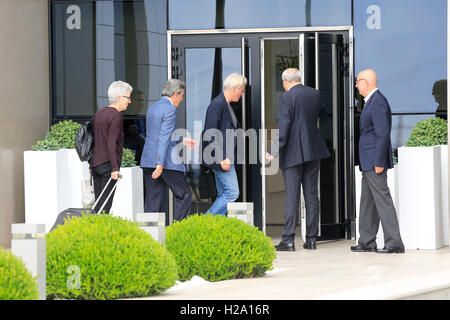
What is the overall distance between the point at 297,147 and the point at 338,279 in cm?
277

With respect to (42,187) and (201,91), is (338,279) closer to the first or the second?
(42,187)

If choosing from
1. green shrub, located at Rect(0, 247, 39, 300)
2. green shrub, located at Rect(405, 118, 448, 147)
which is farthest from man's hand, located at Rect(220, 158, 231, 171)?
green shrub, located at Rect(0, 247, 39, 300)

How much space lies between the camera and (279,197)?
13547 mm

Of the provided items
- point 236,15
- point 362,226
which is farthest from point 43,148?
point 362,226

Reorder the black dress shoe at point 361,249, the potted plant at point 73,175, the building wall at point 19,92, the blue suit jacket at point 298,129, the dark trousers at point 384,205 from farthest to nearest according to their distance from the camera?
the potted plant at point 73,175 < the building wall at point 19,92 < the blue suit jacket at point 298,129 < the black dress shoe at point 361,249 < the dark trousers at point 384,205

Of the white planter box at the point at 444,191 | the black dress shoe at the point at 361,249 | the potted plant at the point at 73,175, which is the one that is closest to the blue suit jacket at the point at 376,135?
the black dress shoe at the point at 361,249

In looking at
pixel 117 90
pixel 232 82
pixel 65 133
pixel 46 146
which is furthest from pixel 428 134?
pixel 46 146

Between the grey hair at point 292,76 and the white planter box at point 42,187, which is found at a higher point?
the grey hair at point 292,76

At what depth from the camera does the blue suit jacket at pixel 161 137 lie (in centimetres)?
870

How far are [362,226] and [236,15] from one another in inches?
138

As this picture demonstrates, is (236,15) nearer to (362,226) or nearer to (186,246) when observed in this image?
(362,226)

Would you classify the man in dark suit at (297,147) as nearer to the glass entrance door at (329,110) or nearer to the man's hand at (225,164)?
the man's hand at (225,164)

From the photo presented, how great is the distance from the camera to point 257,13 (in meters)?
11.2

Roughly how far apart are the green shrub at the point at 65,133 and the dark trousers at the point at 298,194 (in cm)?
287
